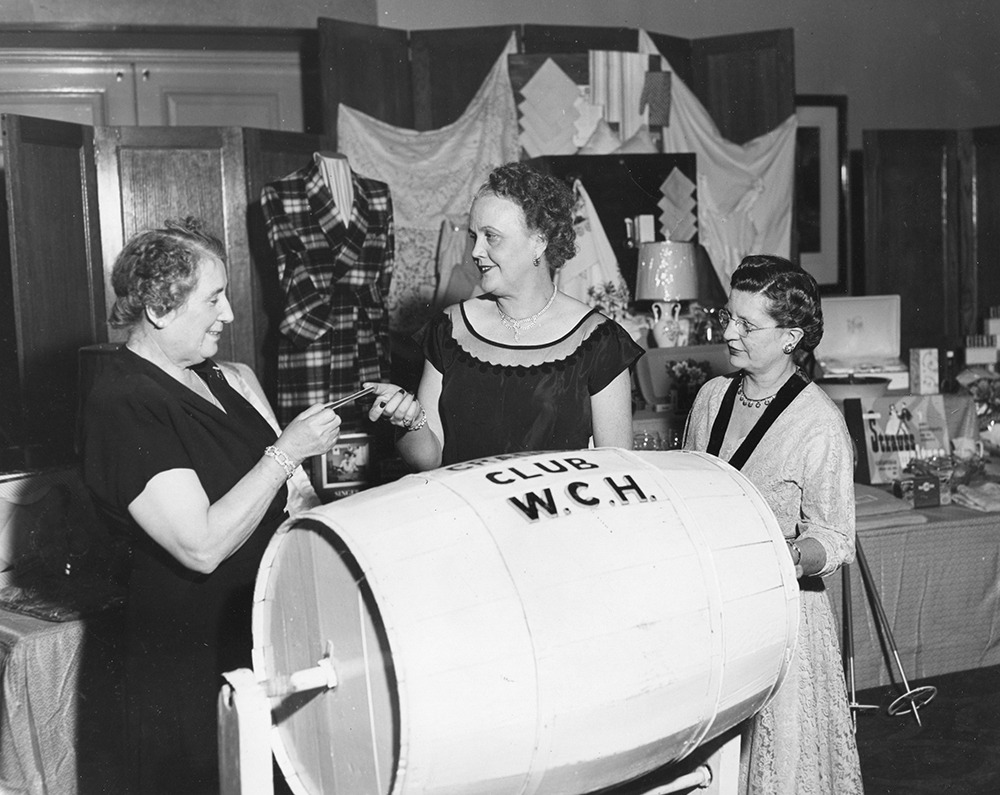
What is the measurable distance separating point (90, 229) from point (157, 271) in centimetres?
356

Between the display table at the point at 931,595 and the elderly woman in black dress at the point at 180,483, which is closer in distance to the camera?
the elderly woman in black dress at the point at 180,483

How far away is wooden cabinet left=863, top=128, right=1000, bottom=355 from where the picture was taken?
737 centimetres

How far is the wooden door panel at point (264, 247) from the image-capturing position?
5.66 metres

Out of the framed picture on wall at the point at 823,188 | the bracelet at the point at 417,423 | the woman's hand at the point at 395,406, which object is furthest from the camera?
the framed picture on wall at the point at 823,188

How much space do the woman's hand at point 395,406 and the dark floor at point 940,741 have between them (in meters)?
2.08

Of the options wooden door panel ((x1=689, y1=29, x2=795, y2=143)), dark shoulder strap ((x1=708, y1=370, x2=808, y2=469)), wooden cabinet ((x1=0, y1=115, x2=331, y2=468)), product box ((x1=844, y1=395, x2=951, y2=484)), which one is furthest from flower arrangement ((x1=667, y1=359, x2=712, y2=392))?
wooden door panel ((x1=689, y1=29, x2=795, y2=143))

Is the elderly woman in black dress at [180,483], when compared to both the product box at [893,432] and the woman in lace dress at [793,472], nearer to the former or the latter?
the woman in lace dress at [793,472]

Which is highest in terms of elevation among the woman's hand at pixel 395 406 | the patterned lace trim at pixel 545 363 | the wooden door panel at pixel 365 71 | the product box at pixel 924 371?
the wooden door panel at pixel 365 71

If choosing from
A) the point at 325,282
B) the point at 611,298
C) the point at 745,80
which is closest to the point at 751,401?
the point at 325,282

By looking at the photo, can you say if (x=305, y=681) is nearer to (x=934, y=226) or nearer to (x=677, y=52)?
(x=677, y=52)

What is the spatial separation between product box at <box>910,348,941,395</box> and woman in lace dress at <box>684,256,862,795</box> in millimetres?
2547

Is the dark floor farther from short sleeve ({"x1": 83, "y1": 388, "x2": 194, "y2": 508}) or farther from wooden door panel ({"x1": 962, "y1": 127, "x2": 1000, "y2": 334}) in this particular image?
wooden door panel ({"x1": 962, "y1": 127, "x2": 1000, "y2": 334})

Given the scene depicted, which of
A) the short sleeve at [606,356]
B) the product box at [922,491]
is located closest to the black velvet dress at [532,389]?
the short sleeve at [606,356]

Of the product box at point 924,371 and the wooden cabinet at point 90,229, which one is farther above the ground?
the wooden cabinet at point 90,229
